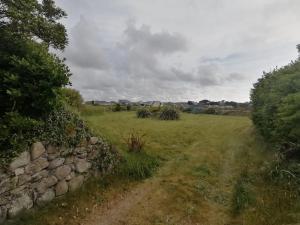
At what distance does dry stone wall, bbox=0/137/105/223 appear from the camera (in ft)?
23.3

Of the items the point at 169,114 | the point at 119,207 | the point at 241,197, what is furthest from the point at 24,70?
the point at 169,114

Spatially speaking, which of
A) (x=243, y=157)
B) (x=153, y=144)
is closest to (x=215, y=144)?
(x=243, y=157)

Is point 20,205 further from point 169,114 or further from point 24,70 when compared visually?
point 169,114

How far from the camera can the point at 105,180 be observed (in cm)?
968

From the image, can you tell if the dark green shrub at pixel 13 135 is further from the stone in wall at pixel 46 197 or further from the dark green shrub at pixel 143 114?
the dark green shrub at pixel 143 114

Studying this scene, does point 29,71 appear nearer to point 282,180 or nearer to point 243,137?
point 282,180

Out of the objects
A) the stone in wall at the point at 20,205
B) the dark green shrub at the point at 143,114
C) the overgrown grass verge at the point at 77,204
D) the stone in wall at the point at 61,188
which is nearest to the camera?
the stone in wall at the point at 20,205

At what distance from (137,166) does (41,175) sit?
3819mm

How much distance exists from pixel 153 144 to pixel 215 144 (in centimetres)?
409

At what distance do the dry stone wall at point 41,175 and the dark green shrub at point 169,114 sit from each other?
18.4m

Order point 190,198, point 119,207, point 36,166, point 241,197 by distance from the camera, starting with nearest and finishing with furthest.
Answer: point 36,166
point 119,207
point 241,197
point 190,198

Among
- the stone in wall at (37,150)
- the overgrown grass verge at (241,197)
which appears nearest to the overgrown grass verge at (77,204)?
the stone in wall at (37,150)

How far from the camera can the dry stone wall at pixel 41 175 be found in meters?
7.09

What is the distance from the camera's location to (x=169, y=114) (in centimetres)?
2806
